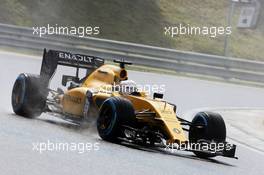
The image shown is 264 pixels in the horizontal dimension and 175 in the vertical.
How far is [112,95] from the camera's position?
11320 millimetres

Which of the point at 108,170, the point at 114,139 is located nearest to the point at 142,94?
the point at 114,139

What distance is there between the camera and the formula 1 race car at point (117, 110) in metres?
10.4

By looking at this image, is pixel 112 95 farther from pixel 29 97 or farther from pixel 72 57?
pixel 72 57

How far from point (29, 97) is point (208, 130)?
2.99 meters

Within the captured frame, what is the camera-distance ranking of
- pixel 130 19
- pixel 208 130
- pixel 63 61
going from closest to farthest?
pixel 208 130 → pixel 63 61 → pixel 130 19

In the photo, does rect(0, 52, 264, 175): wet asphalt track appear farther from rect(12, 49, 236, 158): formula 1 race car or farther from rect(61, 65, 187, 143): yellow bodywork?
rect(61, 65, 187, 143): yellow bodywork

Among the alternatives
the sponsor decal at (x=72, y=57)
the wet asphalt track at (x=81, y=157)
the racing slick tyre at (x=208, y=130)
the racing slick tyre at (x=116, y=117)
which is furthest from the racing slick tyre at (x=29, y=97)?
the racing slick tyre at (x=208, y=130)

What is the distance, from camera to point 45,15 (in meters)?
28.6

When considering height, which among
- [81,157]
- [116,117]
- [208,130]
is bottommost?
[81,157]

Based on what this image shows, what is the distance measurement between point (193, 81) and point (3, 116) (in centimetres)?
1220

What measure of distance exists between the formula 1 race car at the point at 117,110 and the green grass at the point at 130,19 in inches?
600

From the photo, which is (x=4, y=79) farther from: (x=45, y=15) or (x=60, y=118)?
(x=45, y=15)

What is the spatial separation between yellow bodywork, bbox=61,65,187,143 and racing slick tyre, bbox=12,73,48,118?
0.38m

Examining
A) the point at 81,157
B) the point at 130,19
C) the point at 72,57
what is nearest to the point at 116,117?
the point at 81,157
